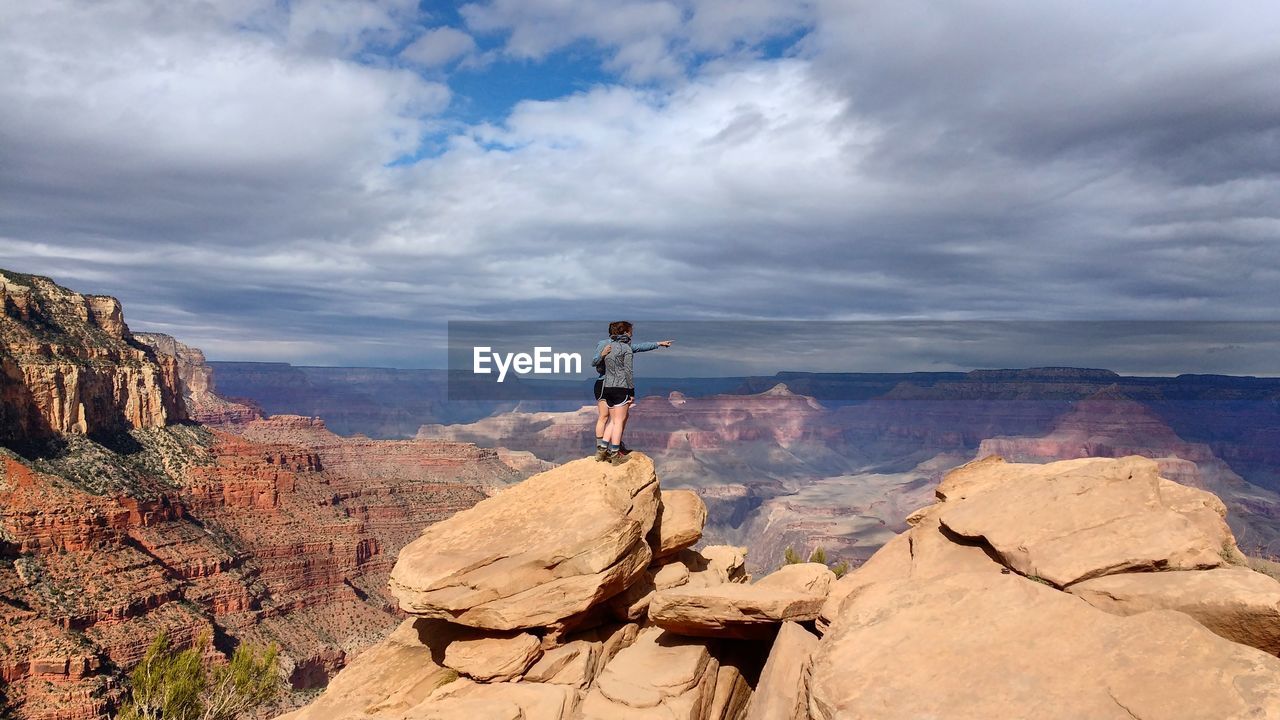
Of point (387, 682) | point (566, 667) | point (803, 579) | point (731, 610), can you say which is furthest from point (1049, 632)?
point (387, 682)

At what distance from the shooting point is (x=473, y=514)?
2192cm

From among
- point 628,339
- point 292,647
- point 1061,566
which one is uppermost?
point 628,339

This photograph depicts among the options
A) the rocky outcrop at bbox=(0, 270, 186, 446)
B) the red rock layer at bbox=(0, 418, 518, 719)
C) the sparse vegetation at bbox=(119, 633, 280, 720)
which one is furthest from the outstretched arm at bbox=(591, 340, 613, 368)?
the rocky outcrop at bbox=(0, 270, 186, 446)

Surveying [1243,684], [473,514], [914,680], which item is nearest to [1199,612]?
[1243,684]

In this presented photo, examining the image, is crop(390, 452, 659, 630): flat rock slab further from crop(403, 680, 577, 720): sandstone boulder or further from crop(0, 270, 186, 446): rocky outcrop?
crop(0, 270, 186, 446): rocky outcrop

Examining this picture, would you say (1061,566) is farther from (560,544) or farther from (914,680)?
(560,544)

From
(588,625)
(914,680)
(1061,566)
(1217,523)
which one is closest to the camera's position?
(914,680)

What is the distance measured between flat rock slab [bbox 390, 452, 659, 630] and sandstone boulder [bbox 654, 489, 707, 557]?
190 cm

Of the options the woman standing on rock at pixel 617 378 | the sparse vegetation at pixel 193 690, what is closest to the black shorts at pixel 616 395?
the woman standing on rock at pixel 617 378

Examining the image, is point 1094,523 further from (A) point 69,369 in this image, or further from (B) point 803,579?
(A) point 69,369

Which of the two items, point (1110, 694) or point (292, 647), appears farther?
point (292, 647)

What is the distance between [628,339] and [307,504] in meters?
125

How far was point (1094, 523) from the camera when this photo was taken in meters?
14.5

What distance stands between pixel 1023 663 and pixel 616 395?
500 inches
